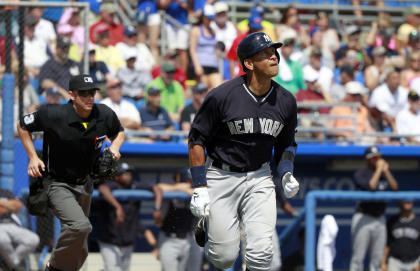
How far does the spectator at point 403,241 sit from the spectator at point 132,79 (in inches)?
157

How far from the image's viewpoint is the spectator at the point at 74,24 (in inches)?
Answer: 438

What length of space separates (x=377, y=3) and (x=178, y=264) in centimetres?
919

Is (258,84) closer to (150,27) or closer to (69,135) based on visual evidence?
(69,135)

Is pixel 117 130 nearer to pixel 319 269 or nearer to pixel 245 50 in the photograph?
pixel 245 50

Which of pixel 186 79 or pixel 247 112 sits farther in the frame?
pixel 186 79

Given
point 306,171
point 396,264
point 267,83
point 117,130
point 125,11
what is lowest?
point 396,264

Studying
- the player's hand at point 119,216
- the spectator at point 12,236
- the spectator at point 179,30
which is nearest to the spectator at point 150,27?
the spectator at point 179,30

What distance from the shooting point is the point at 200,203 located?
6.20 metres

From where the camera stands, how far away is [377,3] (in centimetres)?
1686

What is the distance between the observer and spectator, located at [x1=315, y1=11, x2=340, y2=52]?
1439 centimetres

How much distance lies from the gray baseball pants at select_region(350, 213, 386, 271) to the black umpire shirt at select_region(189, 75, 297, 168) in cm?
431

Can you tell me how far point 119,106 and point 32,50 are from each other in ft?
4.94

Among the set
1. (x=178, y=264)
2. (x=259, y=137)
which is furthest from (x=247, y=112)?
(x=178, y=264)

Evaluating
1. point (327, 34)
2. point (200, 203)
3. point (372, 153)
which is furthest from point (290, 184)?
point (327, 34)
